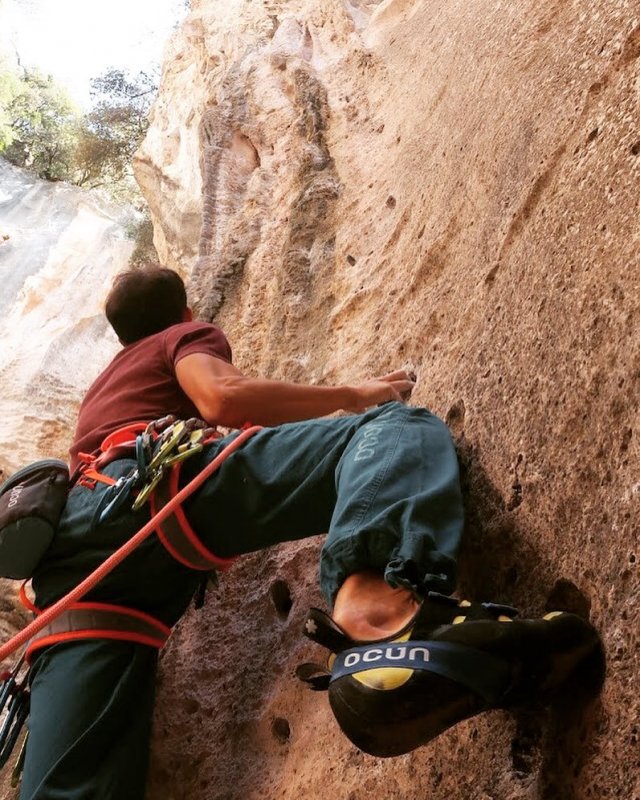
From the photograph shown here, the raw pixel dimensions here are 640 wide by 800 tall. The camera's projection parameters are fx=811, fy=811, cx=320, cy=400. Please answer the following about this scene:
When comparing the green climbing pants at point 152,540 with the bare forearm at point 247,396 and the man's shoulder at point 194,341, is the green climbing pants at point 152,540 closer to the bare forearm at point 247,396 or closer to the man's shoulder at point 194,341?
the bare forearm at point 247,396

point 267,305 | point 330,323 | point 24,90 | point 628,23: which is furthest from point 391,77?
point 24,90

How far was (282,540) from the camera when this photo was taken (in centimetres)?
219

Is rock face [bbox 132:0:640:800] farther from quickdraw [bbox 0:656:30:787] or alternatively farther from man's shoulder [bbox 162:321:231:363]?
man's shoulder [bbox 162:321:231:363]

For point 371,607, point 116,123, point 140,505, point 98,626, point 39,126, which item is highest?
point 371,607

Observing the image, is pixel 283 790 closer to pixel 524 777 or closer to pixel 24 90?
pixel 524 777

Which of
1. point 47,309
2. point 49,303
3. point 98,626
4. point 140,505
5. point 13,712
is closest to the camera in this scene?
point 140,505

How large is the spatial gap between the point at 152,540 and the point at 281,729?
730 mm

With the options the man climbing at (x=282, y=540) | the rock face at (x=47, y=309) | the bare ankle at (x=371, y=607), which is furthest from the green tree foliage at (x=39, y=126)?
the bare ankle at (x=371, y=607)

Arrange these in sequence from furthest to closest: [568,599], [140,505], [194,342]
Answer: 1. [194,342]
2. [140,505]
3. [568,599]

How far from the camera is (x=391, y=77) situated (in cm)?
498

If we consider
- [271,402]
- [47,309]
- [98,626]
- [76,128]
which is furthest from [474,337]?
[76,128]

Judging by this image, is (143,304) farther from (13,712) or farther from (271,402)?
(13,712)

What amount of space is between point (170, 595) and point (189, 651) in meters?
0.61

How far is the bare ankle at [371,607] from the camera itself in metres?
1.45
